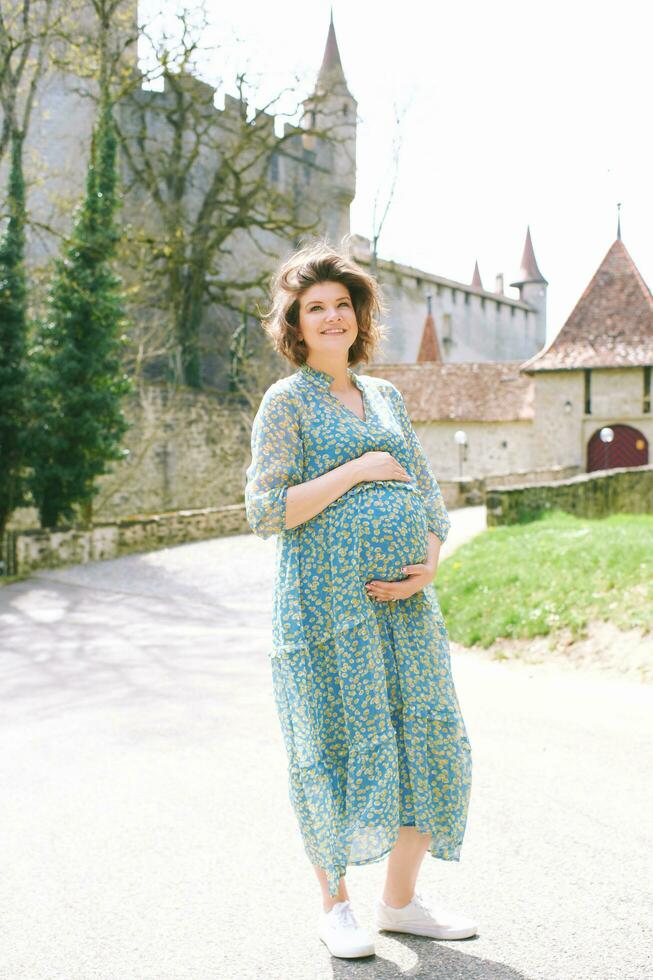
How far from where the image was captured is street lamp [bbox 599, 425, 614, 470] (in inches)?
1287

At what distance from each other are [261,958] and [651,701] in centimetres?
401

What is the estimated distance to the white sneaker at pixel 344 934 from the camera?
2779 mm

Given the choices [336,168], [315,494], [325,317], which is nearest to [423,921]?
[315,494]

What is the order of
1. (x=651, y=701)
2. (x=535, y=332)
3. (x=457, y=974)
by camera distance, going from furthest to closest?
(x=535, y=332)
(x=651, y=701)
(x=457, y=974)

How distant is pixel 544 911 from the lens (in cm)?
307

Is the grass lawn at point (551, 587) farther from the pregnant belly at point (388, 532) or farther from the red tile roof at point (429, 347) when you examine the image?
the red tile roof at point (429, 347)

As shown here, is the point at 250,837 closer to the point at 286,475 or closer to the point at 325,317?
the point at 286,475

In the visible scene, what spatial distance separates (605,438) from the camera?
3272 centimetres

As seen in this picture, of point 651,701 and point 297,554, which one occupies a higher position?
point 297,554

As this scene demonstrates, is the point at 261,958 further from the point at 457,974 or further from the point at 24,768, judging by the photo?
the point at 24,768

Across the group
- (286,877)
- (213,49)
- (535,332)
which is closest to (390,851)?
(286,877)

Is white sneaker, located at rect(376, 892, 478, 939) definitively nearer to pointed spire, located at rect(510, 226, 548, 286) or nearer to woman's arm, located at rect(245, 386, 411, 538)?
woman's arm, located at rect(245, 386, 411, 538)

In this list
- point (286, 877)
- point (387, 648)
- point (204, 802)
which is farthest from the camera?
point (204, 802)

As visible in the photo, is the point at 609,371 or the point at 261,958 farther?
the point at 609,371
